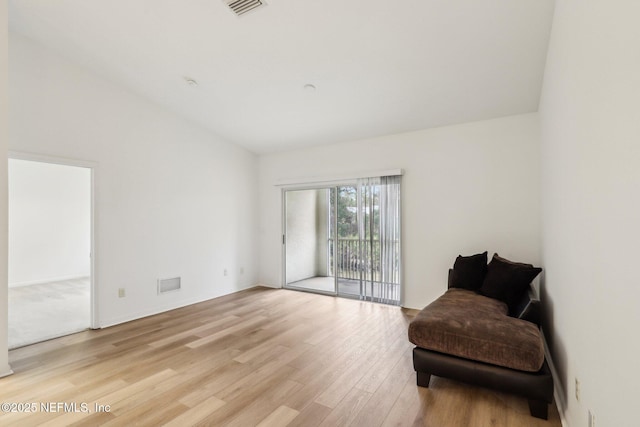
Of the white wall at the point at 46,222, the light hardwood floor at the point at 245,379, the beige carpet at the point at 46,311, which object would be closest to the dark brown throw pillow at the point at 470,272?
the light hardwood floor at the point at 245,379

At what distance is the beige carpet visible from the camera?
3.48 metres

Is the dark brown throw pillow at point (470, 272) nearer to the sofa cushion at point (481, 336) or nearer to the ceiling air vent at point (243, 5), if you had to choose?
the sofa cushion at point (481, 336)

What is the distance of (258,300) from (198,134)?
9.76 feet

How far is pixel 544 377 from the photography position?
76.3 inches

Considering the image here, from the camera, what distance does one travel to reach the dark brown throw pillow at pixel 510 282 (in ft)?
9.46

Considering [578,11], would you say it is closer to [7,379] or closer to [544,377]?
[544,377]

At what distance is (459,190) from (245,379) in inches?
136

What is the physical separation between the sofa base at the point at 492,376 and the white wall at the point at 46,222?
617 centimetres

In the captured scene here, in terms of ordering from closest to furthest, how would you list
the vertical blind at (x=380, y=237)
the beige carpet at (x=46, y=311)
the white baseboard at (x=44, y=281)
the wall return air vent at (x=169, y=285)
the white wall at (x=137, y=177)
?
the white wall at (x=137, y=177), the beige carpet at (x=46, y=311), the wall return air vent at (x=169, y=285), the vertical blind at (x=380, y=237), the white baseboard at (x=44, y=281)

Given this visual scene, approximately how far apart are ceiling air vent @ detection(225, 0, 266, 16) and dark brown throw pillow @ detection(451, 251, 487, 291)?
136 inches

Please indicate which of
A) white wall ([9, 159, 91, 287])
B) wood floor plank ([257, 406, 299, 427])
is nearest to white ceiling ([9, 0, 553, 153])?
wood floor plank ([257, 406, 299, 427])

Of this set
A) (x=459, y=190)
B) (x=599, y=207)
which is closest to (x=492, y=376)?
(x=599, y=207)

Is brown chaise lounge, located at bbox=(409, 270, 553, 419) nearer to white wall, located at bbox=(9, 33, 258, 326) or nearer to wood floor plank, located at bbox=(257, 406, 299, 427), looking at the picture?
wood floor plank, located at bbox=(257, 406, 299, 427)

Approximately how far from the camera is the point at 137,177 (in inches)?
164
